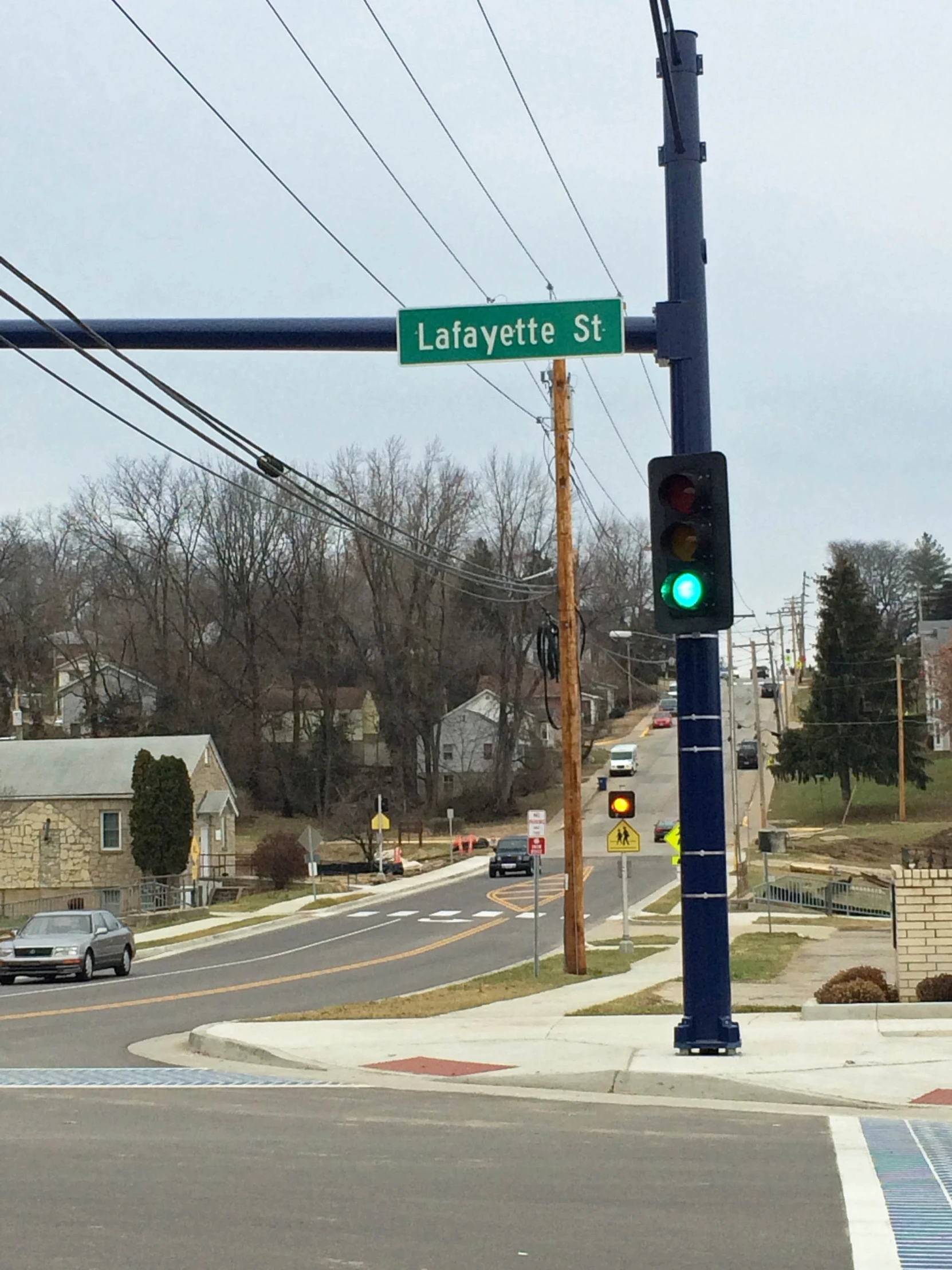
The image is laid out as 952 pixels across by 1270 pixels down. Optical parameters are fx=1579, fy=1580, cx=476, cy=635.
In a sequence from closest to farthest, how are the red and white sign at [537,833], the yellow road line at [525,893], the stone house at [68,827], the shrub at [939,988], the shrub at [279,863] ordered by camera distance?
1. the shrub at [939,988]
2. the red and white sign at [537,833]
3. the yellow road line at [525,893]
4. the stone house at [68,827]
5. the shrub at [279,863]

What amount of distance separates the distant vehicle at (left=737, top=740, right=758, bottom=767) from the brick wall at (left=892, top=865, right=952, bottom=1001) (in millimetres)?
62588

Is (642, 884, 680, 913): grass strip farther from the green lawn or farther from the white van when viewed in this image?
the white van

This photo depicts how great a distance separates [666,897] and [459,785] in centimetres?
4052

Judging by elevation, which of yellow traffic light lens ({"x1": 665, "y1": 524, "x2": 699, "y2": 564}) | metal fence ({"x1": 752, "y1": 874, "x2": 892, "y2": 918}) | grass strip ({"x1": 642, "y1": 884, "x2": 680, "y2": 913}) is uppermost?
yellow traffic light lens ({"x1": 665, "y1": 524, "x2": 699, "y2": 564})

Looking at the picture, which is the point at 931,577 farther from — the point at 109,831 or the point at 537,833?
the point at 537,833

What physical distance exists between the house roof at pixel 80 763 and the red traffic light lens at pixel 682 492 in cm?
4627

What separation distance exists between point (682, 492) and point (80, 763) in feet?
161

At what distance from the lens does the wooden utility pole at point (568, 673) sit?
26344mm

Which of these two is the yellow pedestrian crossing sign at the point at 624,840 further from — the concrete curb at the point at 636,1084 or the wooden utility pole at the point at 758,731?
the wooden utility pole at the point at 758,731

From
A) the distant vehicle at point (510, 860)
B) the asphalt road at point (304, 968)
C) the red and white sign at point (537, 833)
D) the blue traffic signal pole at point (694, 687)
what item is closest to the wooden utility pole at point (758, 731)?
the asphalt road at point (304, 968)

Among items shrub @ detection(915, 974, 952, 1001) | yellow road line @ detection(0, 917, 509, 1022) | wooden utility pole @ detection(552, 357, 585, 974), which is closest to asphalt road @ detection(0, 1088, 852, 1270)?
shrub @ detection(915, 974, 952, 1001)

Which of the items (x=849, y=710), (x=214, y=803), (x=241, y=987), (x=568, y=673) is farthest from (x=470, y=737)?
(x=568, y=673)

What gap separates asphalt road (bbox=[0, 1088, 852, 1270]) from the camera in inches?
275

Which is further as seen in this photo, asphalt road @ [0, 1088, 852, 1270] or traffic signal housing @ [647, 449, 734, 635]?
traffic signal housing @ [647, 449, 734, 635]
